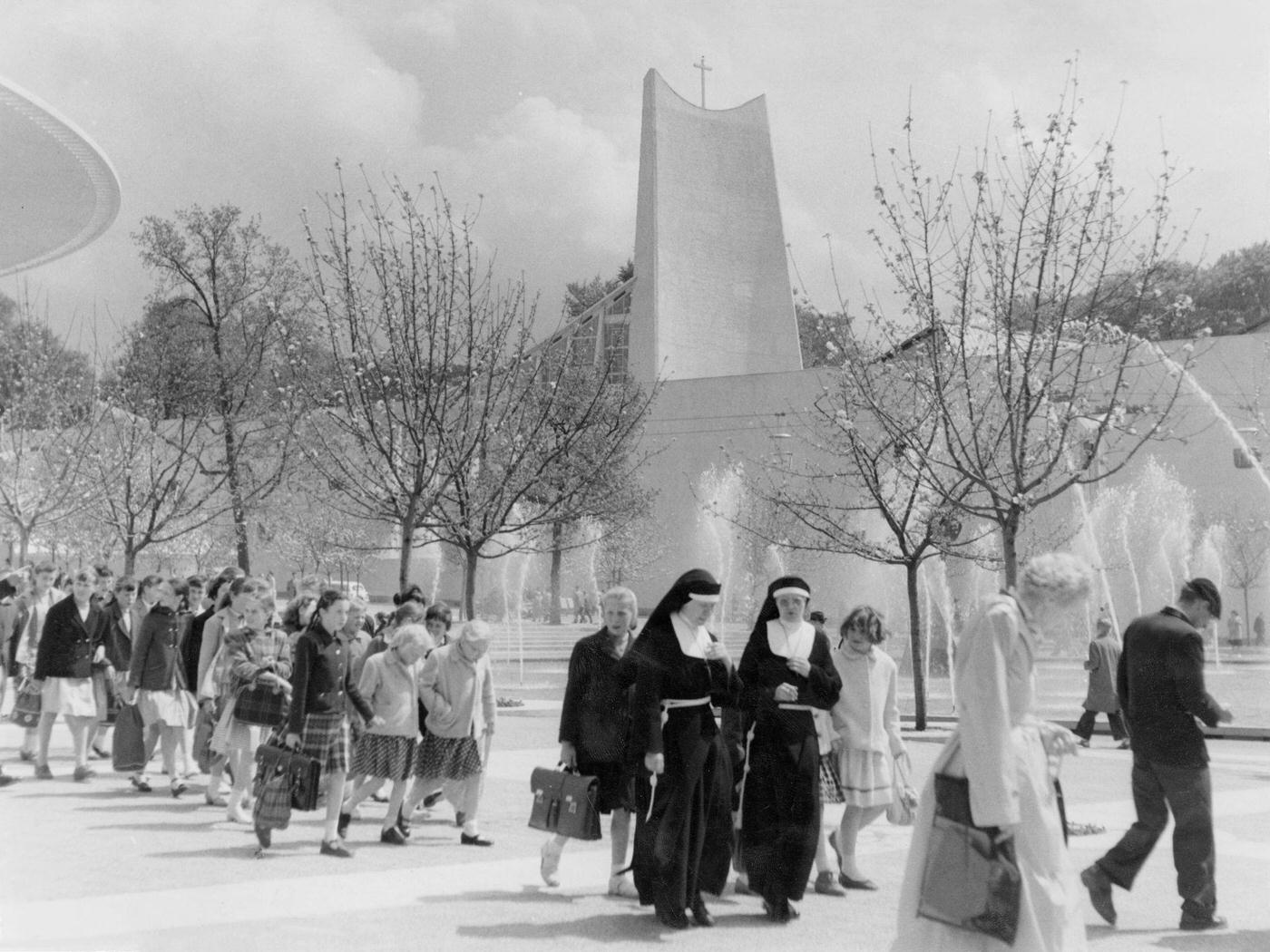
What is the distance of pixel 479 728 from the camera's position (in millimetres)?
9359

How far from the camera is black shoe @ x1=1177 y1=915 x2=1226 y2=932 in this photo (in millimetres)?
6809

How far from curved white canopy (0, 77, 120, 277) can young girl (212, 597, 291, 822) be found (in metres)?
3.30

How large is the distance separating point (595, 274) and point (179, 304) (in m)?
49.3

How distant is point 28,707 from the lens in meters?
12.7

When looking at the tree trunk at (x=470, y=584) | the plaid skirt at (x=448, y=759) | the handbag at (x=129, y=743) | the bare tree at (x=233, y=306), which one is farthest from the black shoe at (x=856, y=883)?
the bare tree at (x=233, y=306)

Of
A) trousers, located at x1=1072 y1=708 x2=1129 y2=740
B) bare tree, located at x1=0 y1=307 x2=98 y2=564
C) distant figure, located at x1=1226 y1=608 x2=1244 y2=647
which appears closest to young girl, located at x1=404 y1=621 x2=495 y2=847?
trousers, located at x1=1072 y1=708 x2=1129 y2=740

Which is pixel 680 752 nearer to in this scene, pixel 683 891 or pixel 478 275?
pixel 683 891

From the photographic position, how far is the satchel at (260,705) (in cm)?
1000

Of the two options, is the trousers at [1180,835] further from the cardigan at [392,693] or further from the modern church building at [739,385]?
the modern church building at [739,385]

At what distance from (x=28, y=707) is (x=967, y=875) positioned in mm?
10440

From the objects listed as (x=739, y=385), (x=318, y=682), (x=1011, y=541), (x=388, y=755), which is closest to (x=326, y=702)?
(x=318, y=682)

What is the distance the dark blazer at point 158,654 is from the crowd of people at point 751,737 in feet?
1.61

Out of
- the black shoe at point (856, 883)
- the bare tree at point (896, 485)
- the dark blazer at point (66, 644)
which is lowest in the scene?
the black shoe at point (856, 883)

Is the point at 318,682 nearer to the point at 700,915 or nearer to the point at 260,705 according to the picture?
the point at 260,705
